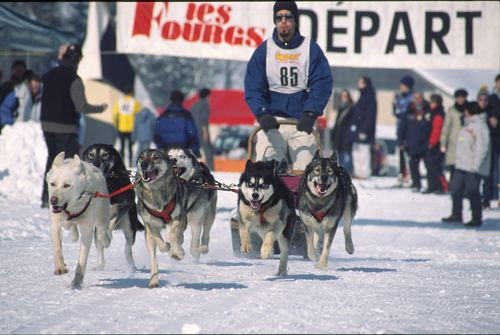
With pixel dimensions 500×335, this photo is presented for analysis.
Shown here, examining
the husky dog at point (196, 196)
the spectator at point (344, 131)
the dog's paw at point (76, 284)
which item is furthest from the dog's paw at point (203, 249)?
the spectator at point (344, 131)

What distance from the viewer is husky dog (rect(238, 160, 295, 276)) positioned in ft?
20.9

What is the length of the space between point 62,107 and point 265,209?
4572mm

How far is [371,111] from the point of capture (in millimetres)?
17500

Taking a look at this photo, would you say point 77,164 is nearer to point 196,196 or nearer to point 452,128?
point 196,196

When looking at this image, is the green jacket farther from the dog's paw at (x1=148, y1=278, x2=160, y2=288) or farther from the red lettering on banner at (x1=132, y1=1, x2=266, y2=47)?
the dog's paw at (x1=148, y1=278, x2=160, y2=288)

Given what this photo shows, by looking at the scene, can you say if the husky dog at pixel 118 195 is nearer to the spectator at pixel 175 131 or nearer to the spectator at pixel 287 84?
the spectator at pixel 287 84

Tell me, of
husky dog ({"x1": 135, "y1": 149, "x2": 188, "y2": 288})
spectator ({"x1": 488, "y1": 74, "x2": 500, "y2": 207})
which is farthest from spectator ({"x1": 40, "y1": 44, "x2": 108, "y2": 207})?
spectator ({"x1": 488, "y1": 74, "x2": 500, "y2": 207})

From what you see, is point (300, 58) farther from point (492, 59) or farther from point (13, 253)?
point (492, 59)

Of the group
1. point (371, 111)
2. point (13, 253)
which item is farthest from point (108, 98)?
point (13, 253)

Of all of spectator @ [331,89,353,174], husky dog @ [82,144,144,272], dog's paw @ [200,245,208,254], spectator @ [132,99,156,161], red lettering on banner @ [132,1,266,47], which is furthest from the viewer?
spectator @ [132,99,156,161]

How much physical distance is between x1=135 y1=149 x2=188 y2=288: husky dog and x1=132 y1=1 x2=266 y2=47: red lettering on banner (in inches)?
331

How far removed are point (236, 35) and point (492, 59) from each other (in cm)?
380

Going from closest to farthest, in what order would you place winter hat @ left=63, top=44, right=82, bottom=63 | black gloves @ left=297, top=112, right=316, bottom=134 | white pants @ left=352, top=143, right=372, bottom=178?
black gloves @ left=297, top=112, right=316, bottom=134, winter hat @ left=63, top=44, right=82, bottom=63, white pants @ left=352, top=143, right=372, bottom=178

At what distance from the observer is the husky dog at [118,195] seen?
667cm
